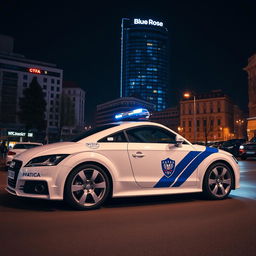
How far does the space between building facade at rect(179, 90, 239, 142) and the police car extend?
369 ft

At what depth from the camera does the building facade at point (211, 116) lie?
119 metres

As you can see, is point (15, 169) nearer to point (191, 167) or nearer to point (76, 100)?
point (191, 167)

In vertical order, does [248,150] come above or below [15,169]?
above

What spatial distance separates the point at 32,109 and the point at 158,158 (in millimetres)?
64985

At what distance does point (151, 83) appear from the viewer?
192000 mm

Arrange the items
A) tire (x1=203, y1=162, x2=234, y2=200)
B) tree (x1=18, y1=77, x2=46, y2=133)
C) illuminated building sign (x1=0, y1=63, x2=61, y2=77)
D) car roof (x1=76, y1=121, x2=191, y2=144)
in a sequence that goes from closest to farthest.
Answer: car roof (x1=76, y1=121, x2=191, y2=144), tire (x1=203, y1=162, x2=234, y2=200), tree (x1=18, y1=77, x2=46, y2=133), illuminated building sign (x1=0, y1=63, x2=61, y2=77)

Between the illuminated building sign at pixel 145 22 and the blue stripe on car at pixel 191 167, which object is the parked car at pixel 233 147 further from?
the illuminated building sign at pixel 145 22

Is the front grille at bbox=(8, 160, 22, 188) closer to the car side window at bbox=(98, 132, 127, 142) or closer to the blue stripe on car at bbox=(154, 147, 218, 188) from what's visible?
the car side window at bbox=(98, 132, 127, 142)

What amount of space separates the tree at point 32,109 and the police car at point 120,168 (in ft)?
208

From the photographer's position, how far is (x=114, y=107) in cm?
15500

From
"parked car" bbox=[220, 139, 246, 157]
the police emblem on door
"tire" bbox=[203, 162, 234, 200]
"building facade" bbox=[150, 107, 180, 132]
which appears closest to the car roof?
the police emblem on door

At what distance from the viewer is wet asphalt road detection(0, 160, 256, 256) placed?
130 inches

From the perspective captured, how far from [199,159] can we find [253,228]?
211 centimetres

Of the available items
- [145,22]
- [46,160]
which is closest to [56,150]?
[46,160]
